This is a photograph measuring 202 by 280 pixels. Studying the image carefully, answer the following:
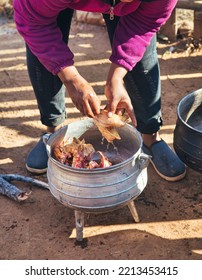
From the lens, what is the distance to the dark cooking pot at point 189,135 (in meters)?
2.77

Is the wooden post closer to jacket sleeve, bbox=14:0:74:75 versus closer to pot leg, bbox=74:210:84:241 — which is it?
jacket sleeve, bbox=14:0:74:75

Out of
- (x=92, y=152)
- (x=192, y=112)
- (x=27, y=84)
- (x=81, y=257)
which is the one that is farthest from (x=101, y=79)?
(x=81, y=257)

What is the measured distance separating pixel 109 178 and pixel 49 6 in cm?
92

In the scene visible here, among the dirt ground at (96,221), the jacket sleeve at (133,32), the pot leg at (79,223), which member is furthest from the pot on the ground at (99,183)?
the jacket sleeve at (133,32)

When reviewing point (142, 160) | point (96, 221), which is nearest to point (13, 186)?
point (96, 221)

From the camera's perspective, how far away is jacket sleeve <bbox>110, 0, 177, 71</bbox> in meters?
2.50

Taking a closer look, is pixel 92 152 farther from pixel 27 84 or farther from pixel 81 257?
pixel 27 84

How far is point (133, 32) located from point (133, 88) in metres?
0.62

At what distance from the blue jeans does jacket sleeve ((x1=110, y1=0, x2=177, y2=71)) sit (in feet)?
1.01

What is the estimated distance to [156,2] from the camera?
241 cm

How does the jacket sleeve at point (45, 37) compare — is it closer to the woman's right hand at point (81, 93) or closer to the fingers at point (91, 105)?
the woman's right hand at point (81, 93)

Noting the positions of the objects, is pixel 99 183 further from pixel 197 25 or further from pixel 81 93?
pixel 197 25

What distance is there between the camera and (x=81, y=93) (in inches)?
92.4

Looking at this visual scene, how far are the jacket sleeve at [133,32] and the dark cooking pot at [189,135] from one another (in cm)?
54
